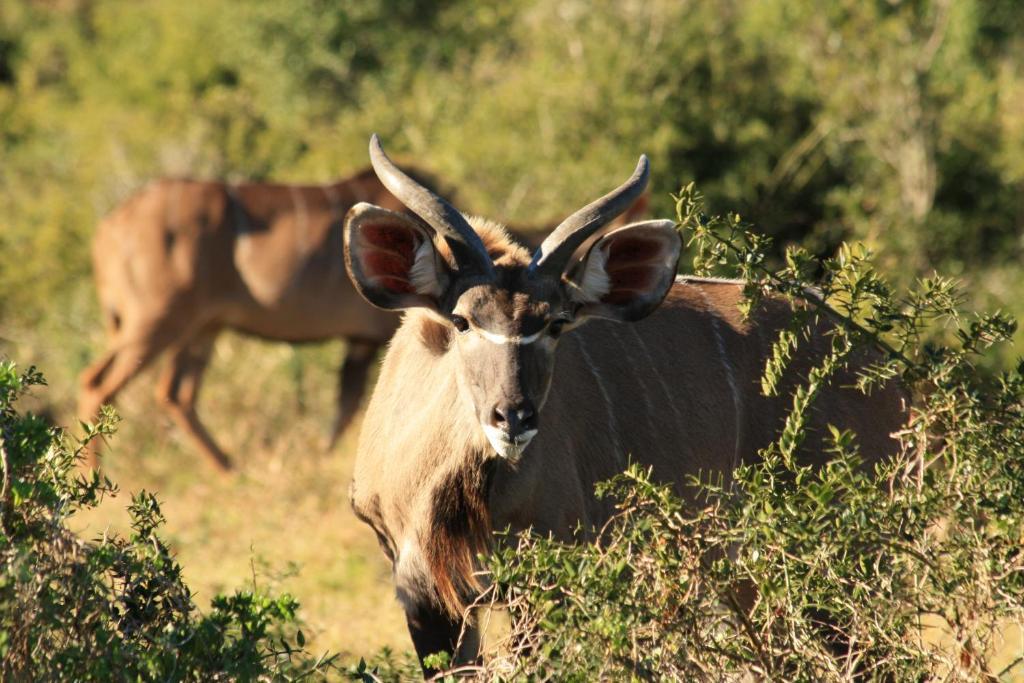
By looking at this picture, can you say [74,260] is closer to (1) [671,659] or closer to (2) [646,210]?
(2) [646,210]

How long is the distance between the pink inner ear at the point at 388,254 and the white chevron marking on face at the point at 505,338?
9.3 inches

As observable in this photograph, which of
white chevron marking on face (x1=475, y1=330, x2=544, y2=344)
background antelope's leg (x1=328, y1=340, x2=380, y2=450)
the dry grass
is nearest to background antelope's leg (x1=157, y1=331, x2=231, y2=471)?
the dry grass

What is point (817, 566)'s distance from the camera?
2.58 metres

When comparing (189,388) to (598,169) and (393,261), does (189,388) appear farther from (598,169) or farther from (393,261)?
(393,261)

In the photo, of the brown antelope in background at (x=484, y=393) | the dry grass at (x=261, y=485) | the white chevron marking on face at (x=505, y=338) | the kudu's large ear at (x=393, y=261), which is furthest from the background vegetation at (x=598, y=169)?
the white chevron marking on face at (x=505, y=338)

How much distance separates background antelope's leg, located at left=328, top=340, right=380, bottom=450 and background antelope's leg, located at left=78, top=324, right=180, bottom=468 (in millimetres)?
968

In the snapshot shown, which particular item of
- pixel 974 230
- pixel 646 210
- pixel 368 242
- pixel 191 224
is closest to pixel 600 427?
pixel 368 242

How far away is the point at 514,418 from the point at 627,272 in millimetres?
535

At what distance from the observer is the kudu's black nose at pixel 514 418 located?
2.84 metres

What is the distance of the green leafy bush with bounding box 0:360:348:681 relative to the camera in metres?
2.51

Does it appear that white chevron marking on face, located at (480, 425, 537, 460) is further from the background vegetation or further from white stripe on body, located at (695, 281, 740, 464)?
the background vegetation

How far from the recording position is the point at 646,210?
23.5 ft

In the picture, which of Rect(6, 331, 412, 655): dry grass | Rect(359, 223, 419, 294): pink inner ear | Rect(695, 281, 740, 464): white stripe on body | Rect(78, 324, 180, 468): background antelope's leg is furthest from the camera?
Rect(78, 324, 180, 468): background antelope's leg

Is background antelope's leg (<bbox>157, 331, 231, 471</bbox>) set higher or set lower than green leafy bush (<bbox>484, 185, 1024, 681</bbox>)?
lower
